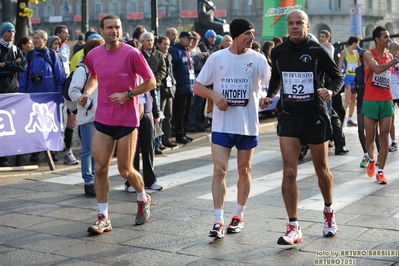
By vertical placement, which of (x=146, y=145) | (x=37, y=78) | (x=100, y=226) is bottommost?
(x=100, y=226)

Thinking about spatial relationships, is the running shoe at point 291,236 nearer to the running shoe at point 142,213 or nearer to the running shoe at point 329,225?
the running shoe at point 329,225

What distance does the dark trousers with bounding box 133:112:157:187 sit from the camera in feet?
31.7

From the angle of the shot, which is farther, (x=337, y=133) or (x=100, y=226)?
(x=337, y=133)

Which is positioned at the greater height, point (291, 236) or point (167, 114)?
point (167, 114)

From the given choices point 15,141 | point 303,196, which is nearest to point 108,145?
point 303,196

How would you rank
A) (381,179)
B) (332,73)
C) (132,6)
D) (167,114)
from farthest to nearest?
(132,6), (167,114), (381,179), (332,73)

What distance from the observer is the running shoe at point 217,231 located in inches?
283

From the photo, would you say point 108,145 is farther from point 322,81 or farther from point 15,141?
→ point 15,141

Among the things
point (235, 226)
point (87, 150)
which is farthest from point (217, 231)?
point (87, 150)

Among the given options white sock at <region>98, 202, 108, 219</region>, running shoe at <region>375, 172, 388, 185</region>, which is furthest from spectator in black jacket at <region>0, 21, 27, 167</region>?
running shoe at <region>375, 172, 388, 185</region>

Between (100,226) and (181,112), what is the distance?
7.22m

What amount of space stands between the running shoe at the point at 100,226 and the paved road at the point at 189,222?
7 centimetres

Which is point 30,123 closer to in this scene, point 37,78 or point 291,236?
point 37,78

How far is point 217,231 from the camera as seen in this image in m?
7.20
